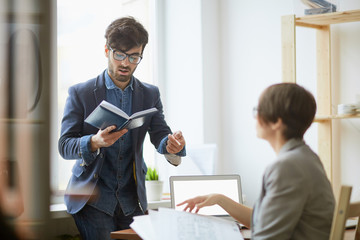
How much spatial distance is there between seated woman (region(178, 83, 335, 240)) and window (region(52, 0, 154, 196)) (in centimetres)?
201

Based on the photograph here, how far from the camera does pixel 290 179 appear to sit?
4.40 feet

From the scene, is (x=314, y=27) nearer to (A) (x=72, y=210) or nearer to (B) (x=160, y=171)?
(B) (x=160, y=171)

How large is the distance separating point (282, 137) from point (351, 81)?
5.78 ft

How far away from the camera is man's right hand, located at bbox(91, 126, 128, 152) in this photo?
2201 millimetres

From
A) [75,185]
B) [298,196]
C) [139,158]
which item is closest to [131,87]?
[139,158]

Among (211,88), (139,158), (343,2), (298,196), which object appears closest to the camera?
(298,196)

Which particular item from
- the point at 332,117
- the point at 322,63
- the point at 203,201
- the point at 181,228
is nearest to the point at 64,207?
the point at 203,201

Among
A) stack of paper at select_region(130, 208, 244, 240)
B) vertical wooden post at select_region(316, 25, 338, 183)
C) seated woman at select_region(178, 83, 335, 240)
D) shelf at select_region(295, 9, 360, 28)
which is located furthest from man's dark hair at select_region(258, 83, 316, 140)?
vertical wooden post at select_region(316, 25, 338, 183)

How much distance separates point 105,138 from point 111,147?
196mm

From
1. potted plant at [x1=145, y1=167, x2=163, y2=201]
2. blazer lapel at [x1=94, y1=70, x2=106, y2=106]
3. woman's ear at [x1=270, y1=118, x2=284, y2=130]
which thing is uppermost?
blazer lapel at [x1=94, y1=70, x2=106, y2=106]

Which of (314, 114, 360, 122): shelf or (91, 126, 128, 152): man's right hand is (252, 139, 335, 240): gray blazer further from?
(314, 114, 360, 122): shelf

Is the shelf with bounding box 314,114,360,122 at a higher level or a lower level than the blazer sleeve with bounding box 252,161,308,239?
higher

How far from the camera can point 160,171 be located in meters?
3.81

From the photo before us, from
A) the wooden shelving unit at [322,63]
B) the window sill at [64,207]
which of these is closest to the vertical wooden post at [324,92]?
the wooden shelving unit at [322,63]
